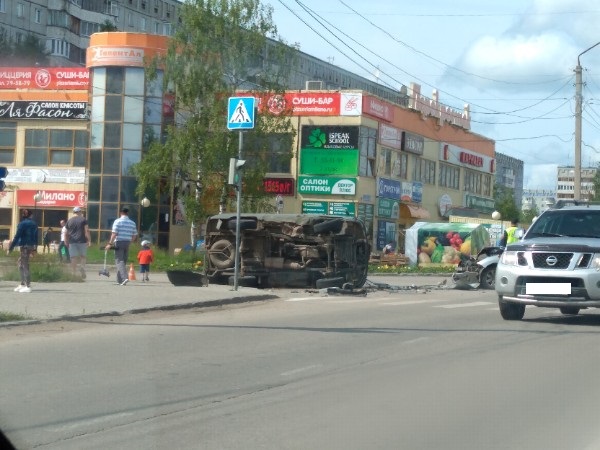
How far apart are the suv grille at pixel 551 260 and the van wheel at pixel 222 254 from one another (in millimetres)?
8769

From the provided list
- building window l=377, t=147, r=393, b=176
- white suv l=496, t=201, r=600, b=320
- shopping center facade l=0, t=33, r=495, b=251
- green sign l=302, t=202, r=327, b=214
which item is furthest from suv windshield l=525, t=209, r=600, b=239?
building window l=377, t=147, r=393, b=176

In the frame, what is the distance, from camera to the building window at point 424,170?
6325 cm

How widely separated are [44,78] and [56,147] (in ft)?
12.5

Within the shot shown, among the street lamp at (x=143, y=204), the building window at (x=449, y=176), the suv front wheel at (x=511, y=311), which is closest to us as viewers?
the suv front wheel at (x=511, y=311)

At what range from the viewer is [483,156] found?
75.2 m

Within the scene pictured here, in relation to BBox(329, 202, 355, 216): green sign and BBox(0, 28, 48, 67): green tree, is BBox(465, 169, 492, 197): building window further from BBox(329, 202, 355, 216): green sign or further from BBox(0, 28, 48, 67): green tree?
BBox(0, 28, 48, 67): green tree

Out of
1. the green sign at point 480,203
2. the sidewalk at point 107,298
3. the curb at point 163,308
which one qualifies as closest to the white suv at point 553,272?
the curb at point 163,308

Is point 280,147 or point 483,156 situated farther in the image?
point 483,156

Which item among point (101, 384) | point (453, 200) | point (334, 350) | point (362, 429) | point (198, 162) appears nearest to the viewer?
point (362, 429)

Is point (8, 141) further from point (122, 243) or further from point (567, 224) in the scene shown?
point (567, 224)

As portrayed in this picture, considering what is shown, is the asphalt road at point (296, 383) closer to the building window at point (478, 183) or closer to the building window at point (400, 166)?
the building window at point (400, 166)

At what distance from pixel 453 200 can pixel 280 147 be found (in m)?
26.9

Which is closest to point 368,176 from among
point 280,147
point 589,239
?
point 280,147

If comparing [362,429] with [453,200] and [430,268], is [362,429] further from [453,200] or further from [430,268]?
[453,200]
